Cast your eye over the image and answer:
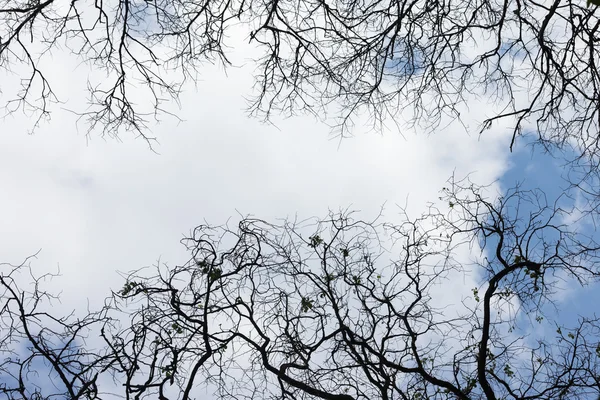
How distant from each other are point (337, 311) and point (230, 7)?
3523 mm

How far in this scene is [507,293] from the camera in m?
5.73

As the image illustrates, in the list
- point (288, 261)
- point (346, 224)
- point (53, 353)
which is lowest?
point (53, 353)

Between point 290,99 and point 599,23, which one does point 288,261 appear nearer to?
point 290,99

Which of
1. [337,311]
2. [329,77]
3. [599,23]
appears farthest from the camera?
[337,311]

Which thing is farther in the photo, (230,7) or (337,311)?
(337,311)

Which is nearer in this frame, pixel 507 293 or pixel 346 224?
pixel 507 293

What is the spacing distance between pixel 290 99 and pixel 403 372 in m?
3.21

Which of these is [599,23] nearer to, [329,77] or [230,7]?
[329,77]

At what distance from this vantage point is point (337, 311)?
19.6 ft

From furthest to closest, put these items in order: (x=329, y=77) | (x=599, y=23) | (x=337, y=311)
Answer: (x=337, y=311)
(x=329, y=77)
(x=599, y=23)

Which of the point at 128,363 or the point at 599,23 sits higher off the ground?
the point at 599,23

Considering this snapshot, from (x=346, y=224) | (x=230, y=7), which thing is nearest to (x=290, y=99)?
(x=230, y=7)

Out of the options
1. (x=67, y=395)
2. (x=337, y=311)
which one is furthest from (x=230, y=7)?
(x=67, y=395)

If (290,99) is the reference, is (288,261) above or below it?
below
